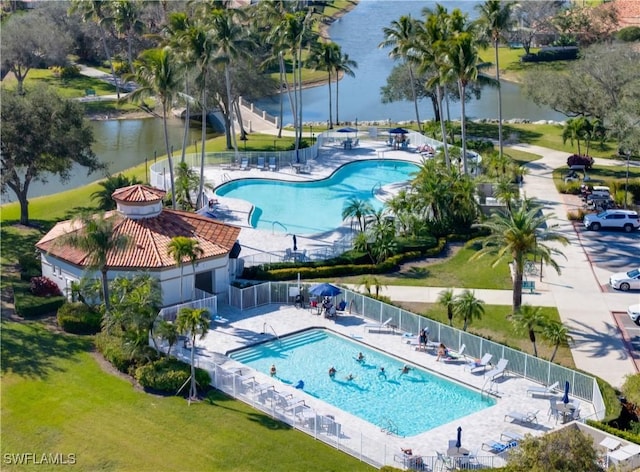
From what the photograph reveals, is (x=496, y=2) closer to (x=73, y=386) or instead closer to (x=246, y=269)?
(x=246, y=269)

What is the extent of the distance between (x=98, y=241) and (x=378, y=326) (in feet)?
45.8

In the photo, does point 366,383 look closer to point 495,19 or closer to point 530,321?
point 530,321

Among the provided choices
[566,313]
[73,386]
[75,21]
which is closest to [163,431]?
[73,386]

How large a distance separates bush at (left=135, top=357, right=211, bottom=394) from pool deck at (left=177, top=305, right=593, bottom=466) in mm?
1208

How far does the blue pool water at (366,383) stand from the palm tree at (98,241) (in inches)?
286

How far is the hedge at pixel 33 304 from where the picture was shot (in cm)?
4600

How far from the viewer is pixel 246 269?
51.0 metres

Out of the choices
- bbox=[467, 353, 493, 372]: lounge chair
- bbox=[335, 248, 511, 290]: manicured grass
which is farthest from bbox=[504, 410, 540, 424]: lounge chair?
bbox=[335, 248, 511, 290]: manicured grass

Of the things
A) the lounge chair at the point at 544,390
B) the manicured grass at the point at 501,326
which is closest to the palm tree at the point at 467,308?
the manicured grass at the point at 501,326

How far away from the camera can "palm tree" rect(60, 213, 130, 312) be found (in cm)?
4269

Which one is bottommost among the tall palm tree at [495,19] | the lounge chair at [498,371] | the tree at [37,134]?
the lounge chair at [498,371]

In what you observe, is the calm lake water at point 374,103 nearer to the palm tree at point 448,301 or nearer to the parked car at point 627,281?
the parked car at point 627,281

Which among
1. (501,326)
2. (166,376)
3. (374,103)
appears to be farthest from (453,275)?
(374,103)

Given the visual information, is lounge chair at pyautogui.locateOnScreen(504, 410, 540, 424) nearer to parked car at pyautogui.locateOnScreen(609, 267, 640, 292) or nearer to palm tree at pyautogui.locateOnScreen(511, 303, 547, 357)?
palm tree at pyautogui.locateOnScreen(511, 303, 547, 357)
